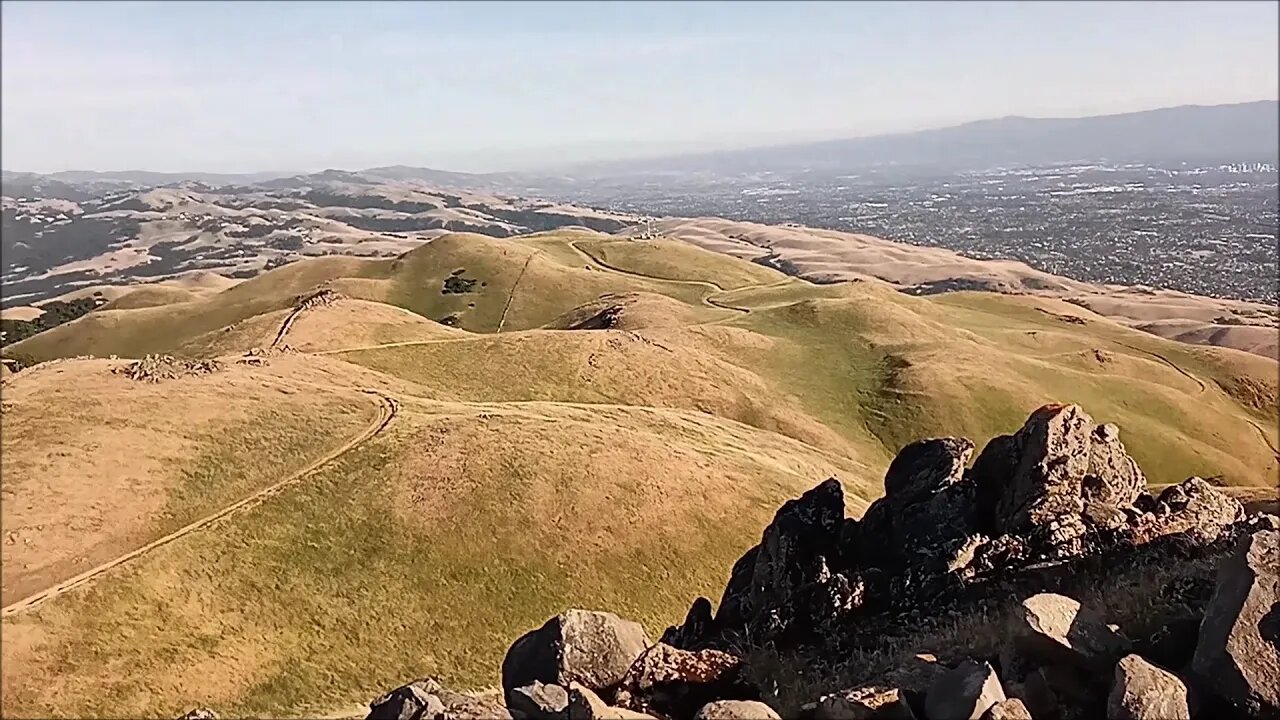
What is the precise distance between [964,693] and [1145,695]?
330 cm

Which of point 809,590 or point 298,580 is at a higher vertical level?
point 809,590

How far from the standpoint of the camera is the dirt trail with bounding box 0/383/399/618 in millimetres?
36125

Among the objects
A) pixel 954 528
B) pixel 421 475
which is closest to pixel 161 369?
pixel 421 475

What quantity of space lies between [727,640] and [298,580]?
23.9 meters

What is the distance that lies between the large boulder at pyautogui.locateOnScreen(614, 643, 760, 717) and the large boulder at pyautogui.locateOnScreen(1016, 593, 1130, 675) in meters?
6.74

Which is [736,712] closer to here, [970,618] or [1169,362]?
[970,618]

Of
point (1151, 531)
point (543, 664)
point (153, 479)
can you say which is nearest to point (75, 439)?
point (153, 479)

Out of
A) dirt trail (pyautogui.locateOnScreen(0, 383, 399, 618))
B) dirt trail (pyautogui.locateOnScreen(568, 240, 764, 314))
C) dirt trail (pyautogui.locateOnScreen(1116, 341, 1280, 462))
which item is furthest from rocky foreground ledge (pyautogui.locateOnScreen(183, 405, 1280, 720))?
dirt trail (pyautogui.locateOnScreen(568, 240, 764, 314))

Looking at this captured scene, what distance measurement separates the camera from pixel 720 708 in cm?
1672

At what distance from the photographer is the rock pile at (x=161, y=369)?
184 feet

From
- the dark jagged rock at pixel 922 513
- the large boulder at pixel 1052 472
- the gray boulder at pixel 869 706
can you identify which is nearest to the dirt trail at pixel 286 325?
the dark jagged rock at pixel 922 513

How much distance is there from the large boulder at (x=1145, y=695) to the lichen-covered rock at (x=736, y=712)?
641 centimetres

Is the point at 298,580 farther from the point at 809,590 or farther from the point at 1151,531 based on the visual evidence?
the point at 1151,531

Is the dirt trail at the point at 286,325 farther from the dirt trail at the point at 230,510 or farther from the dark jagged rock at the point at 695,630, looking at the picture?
the dark jagged rock at the point at 695,630
